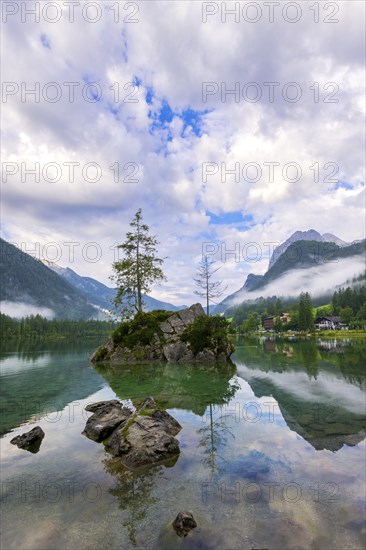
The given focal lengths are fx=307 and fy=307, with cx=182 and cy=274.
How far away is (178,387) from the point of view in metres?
25.0

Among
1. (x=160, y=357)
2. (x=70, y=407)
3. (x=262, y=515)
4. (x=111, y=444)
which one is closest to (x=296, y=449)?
(x=262, y=515)

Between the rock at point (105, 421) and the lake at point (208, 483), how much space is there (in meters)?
0.52

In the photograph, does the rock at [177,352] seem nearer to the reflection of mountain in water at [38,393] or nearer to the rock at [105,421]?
the reflection of mountain in water at [38,393]

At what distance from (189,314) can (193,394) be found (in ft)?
92.1

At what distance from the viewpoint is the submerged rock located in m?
11.4

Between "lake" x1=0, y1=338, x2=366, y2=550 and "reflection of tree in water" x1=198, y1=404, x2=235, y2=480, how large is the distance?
0.15 feet

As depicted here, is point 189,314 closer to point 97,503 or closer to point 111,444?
point 111,444

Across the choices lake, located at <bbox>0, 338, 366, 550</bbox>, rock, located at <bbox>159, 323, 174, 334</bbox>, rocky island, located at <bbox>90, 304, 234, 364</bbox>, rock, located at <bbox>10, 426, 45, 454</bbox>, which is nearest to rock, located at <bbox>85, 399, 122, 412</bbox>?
lake, located at <bbox>0, 338, 366, 550</bbox>

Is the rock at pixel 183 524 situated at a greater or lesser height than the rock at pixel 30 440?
greater

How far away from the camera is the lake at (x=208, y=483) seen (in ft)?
22.9

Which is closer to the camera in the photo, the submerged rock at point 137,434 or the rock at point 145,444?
the rock at point 145,444

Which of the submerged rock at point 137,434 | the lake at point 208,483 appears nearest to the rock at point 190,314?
the lake at point 208,483

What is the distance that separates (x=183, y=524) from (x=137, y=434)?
18.5 ft

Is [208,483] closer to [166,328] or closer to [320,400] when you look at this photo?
[320,400]
